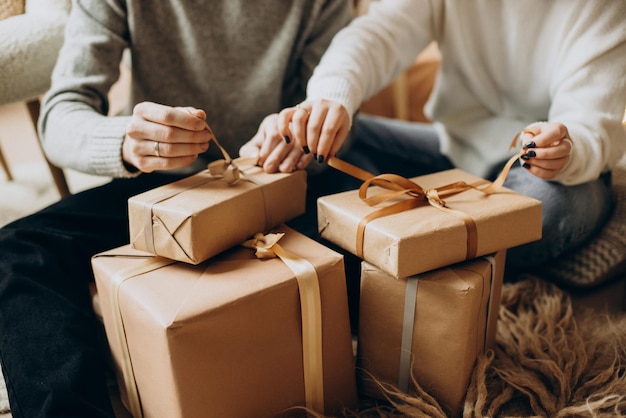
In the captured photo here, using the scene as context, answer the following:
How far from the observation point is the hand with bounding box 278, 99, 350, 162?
710mm

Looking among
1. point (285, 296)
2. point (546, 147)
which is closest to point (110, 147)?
point (285, 296)

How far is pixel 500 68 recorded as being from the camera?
3.18 feet

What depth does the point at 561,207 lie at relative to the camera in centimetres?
86

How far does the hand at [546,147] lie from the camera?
2.35 feet

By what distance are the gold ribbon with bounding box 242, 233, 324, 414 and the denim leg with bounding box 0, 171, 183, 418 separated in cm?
24

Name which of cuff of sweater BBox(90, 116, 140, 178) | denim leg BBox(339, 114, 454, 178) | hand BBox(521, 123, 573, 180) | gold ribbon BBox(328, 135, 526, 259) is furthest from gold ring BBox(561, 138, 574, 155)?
cuff of sweater BBox(90, 116, 140, 178)

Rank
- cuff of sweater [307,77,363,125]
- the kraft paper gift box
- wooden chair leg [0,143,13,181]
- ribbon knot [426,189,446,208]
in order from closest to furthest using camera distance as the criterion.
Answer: the kraft paper gift box → ribbon knot [426,189,446,208] → cuff of sweater [307,77,363,125] → wooden chair leg [0,143,13,181]

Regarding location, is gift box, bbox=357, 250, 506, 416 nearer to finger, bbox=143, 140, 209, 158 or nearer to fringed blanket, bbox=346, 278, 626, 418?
fringed blanket, bbox=346, 278, 626, 418

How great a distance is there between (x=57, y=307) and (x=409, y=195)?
0.47 metres

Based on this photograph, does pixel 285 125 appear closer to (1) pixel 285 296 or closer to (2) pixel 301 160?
(2) pixel 301 160

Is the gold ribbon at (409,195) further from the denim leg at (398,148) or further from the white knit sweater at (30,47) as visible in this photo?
the white knit sweater at (30,47)

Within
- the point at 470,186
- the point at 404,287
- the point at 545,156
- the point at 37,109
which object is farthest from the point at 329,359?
the point at 37,109

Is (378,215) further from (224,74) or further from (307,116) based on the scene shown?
(224,74)

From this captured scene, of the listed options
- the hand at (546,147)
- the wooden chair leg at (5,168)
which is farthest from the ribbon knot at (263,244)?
the wooden chair leg at (5,168)
